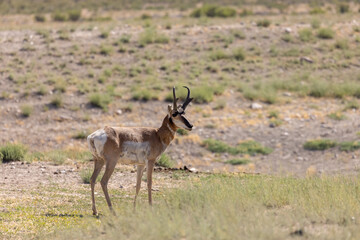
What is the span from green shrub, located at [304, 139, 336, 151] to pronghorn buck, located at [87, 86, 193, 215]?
37.9 feet

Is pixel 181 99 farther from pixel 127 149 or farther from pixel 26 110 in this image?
pixel 127 149

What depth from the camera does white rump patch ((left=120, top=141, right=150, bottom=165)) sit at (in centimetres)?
1141

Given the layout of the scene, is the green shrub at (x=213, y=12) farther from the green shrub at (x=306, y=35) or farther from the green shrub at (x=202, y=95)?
the green shrub at (x=202, y=95)

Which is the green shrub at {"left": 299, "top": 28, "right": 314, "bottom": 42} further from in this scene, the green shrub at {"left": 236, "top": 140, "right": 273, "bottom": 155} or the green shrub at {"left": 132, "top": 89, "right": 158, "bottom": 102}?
the green shrub at {"left": 236, "top": 140, "right": 273, "bottom": 155}

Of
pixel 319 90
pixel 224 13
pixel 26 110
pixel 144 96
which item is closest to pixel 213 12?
pixel 224 13

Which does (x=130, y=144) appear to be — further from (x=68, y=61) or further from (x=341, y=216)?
(x=68, y=61)

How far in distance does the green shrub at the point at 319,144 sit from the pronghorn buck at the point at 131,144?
1156cm

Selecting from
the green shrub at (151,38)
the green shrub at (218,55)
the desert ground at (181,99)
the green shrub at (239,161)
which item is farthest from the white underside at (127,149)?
the green shrub at (151,38)

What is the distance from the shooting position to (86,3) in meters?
71.4

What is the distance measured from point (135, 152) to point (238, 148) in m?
11.5

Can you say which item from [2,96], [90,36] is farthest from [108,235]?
[90,36]

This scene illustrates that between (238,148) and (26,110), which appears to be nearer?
(238,148)

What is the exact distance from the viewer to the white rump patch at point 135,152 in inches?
449

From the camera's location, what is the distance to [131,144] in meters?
11.4
